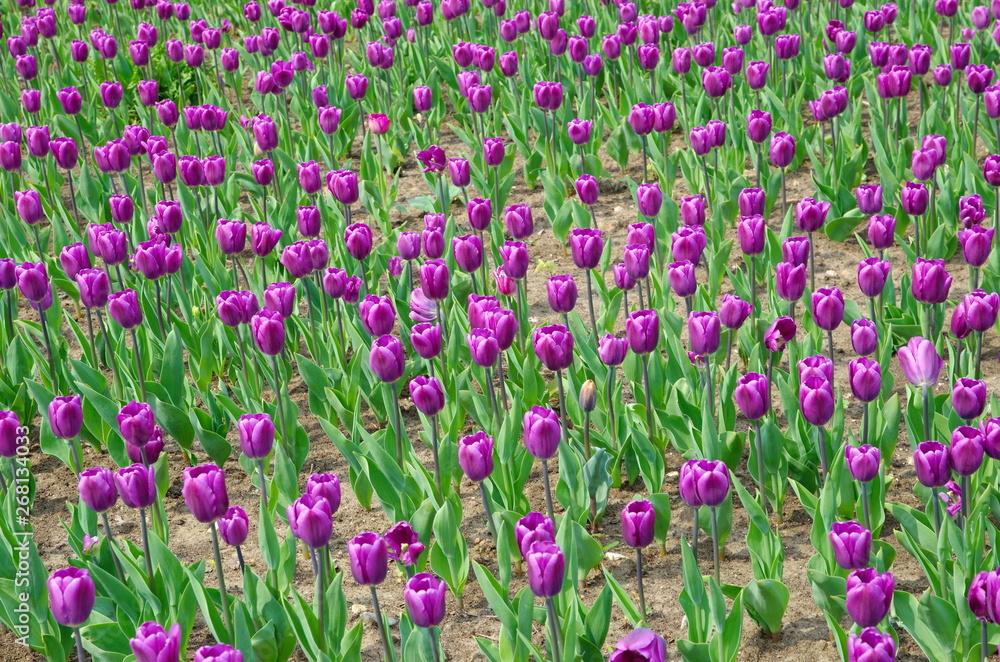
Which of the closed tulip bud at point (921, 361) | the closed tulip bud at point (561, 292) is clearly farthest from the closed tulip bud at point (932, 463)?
the closed tulip bud at point (561, 292)

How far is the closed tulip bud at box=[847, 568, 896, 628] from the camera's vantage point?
7.41ft

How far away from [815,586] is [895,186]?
114 inches

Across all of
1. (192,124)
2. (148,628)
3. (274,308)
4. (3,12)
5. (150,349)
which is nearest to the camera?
(148,628)

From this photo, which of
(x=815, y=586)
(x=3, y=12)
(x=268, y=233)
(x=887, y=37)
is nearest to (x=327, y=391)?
(x=268, y=233)

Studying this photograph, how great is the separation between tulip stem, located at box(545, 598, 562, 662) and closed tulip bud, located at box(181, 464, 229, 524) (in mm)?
804

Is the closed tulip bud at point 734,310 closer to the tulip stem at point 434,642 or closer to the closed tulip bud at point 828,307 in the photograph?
the closed tulip bud at point 828,307

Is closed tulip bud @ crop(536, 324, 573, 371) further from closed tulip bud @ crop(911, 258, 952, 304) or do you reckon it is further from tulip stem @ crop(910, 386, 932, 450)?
closed tulip bud @ crop(911, 258, 952, 304)

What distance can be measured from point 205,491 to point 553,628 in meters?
0.86

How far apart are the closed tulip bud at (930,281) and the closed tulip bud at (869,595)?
139 centimetres

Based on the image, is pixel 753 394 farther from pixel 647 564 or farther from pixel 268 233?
pixel 268 233

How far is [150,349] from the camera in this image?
4102 mm

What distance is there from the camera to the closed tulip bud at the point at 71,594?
242 cm

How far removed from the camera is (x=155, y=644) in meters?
2.25

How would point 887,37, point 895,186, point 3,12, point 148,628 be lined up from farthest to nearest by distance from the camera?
1. point 3,12
2. point 887,37
3. point 895,186
4. point 148,628
